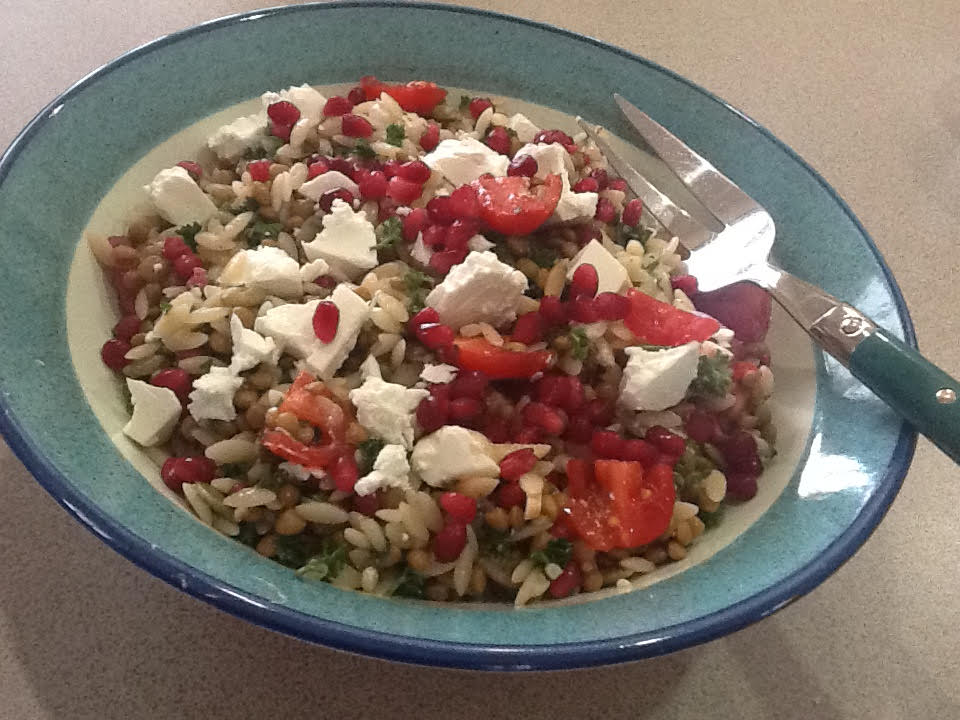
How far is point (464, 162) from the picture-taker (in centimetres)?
174

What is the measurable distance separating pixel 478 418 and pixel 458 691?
462mm

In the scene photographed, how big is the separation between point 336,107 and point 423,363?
73cm

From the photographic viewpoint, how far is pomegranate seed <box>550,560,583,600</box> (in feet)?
4.24

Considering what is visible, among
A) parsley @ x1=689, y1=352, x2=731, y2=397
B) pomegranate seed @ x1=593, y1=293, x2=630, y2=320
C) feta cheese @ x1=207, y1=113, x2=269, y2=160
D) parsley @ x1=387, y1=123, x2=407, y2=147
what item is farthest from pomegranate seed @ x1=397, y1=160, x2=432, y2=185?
parsley @ x1=689, y1=352, x2=731, y2=397

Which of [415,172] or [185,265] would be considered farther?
[415,172]

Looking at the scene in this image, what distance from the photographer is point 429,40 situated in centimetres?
206

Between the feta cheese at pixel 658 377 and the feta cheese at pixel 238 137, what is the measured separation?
999mm

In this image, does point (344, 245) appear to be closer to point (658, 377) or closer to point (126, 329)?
point (126, 329)

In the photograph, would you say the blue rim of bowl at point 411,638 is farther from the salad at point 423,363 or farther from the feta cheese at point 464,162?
the feta cheese at point 464,162

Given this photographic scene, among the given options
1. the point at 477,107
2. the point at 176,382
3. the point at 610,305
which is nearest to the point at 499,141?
the point at 477,107

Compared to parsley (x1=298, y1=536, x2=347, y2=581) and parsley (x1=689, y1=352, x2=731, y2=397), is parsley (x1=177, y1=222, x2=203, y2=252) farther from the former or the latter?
parsley (x1=689, y1=352, x2=731, y2=397)

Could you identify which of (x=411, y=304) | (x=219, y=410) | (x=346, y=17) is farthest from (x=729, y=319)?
(x=346, y=17)

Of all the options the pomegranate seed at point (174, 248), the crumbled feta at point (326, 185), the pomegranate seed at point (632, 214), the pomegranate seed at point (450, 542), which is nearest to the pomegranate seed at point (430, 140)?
the crumbled feta at point (326, 185)

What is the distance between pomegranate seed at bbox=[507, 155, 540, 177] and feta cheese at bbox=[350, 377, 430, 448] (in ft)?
2.08
